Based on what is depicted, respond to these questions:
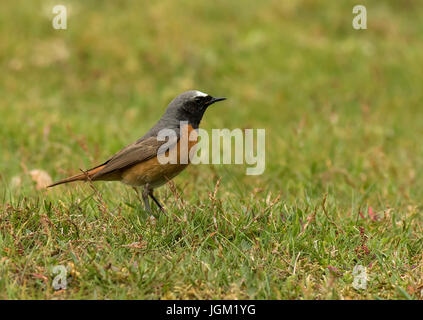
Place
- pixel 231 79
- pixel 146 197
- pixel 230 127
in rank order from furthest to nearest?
1. pixel 231 79
2. pixel 230 127
3. pixel 146 197

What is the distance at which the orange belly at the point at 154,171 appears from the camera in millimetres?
5656

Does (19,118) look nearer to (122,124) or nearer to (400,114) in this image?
(122,124)

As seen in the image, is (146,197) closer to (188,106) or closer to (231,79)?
(188,106)

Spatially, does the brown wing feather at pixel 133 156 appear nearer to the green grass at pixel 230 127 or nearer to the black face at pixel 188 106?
the green grass at pixel 230 127

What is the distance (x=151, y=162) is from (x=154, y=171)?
0.30 feet

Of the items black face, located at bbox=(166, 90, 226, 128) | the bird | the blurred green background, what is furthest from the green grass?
black face, located at bbox=(166, 90, 226, 128)

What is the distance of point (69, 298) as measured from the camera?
4016 millimetres

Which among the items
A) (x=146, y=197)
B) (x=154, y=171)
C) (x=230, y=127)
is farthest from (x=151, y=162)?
(x=230, y=127)

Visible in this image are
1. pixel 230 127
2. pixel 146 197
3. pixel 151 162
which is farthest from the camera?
pixel 230 127

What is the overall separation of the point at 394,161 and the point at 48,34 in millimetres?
6988

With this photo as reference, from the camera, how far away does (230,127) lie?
32.8ft

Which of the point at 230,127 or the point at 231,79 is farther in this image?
the point at 231,79

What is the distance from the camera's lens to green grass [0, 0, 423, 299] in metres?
4.35
